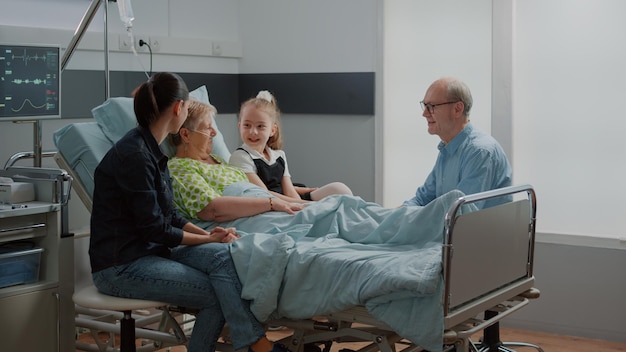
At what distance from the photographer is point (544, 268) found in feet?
15.2

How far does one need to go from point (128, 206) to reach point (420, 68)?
2389 millimetres

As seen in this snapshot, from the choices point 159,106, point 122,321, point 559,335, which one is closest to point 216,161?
point 159,106

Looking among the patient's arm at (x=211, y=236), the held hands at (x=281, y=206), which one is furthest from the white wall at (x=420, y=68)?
the patient's arm at (x=211, y=236)

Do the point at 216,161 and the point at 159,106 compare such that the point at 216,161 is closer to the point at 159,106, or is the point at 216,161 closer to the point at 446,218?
the point at 159,106

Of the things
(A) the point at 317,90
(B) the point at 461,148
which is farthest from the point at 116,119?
(A) the point at 317,90

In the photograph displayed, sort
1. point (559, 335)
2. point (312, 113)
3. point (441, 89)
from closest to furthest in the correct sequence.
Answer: point (441, 89) → point (559, 335) → point (312, 113)

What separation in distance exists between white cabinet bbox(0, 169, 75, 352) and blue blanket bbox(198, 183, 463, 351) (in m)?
0.67

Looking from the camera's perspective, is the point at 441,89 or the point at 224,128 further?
the point at 224,128

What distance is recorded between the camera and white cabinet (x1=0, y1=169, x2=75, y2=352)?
3.26 meters

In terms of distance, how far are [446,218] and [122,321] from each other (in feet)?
3.92

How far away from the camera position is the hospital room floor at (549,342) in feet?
14.1

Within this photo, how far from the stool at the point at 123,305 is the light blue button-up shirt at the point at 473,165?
4.57 feet

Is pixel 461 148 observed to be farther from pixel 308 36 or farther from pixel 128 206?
pixel 308 36

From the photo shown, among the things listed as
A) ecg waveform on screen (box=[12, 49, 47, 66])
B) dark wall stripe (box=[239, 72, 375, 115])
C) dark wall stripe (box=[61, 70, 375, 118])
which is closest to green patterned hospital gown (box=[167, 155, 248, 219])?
ecg waveform on screen (box=[12, 49, 47, 66])
